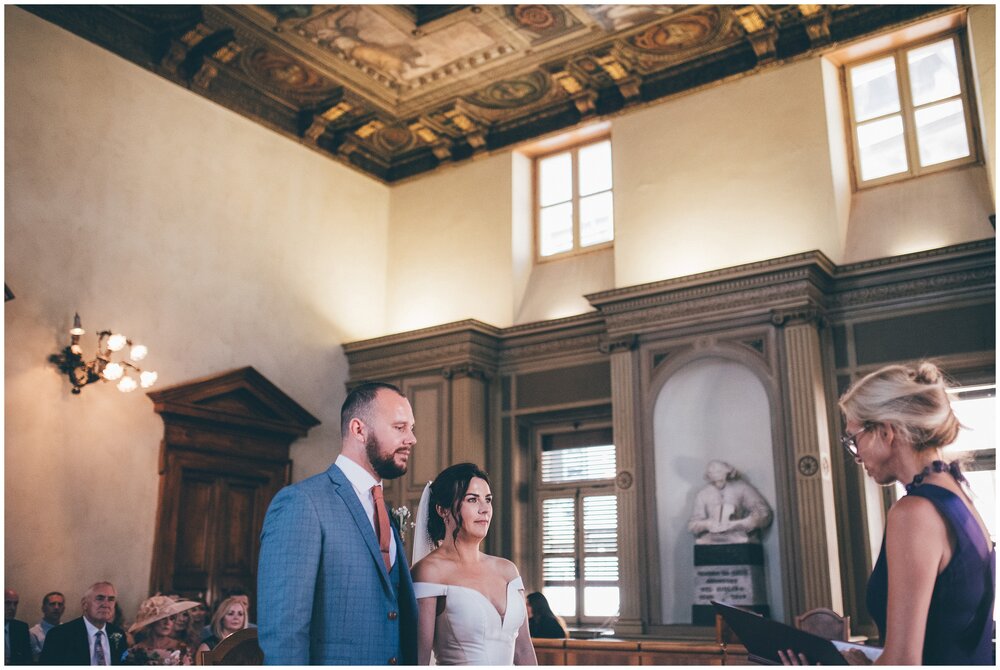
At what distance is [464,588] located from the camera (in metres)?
3.15

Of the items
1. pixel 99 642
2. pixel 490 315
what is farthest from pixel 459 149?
pixel 99 642

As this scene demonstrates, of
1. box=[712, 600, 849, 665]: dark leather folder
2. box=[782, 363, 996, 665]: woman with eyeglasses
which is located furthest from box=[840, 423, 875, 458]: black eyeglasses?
box=[712, 600, 849, 665]: dark leather folder

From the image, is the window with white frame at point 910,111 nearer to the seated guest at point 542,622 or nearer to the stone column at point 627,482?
the stone column at point 627,482

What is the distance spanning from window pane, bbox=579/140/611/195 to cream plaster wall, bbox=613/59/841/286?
0.46 m

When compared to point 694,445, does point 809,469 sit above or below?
below

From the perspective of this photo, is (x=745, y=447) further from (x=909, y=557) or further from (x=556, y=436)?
(x=909, y=557)

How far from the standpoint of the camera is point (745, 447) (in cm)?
873

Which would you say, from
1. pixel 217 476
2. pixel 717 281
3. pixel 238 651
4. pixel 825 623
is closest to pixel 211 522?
pixel 217 476

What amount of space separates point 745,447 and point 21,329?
6.65 metres

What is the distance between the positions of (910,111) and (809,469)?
3792mm

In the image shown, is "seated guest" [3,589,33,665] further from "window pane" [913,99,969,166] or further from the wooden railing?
"window pane" [913,99,969,166]

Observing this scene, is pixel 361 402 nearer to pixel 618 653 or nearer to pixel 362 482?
pixel 362 482

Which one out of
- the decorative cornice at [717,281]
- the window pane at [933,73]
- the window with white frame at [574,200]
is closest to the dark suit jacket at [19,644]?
the decorative cornice at [717,281]

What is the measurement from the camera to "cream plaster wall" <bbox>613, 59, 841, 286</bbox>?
30.2 feet
